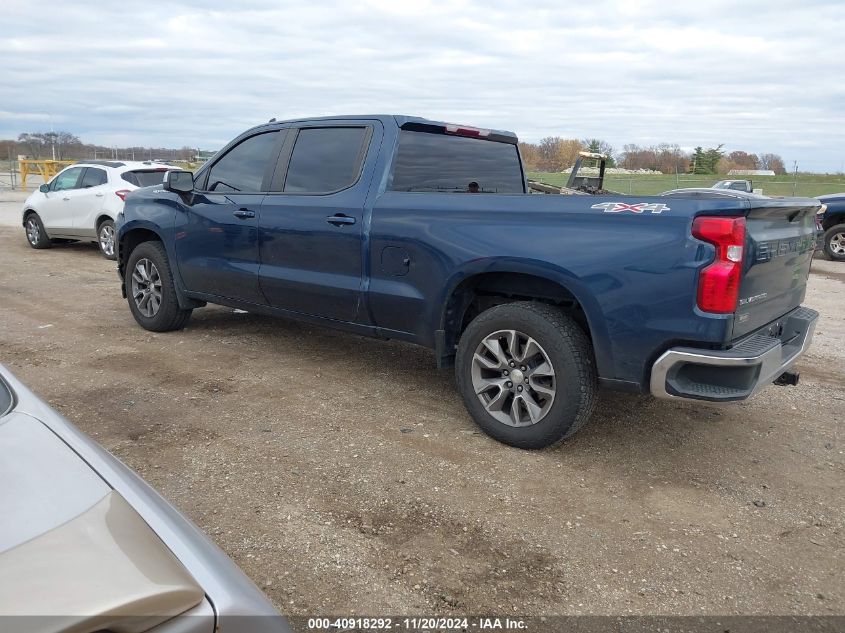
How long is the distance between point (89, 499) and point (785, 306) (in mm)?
3792

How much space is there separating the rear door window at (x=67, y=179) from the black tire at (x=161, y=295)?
6.50 metres

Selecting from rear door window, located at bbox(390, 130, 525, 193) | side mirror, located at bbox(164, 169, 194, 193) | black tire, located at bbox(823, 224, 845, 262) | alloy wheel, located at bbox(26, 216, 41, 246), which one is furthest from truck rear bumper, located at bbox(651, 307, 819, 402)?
alloy wheel, located at bbox(26, 216, 41, 246)

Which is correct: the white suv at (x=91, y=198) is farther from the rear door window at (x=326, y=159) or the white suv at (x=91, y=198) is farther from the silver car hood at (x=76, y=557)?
the silver car hood at (x=76, y=557)

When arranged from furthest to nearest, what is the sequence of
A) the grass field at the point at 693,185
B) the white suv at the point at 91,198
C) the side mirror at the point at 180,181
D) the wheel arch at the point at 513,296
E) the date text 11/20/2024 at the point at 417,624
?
the grass field at the point at 693,185 < the white suv at the point at 91,198 < the side mirror at the point at 180,181 < the wheel arch at the point at 513,296 < the date text 11/20/2024 at the point at 417,624

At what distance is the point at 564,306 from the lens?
4.09 meters

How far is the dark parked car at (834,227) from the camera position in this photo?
1366 centimetres

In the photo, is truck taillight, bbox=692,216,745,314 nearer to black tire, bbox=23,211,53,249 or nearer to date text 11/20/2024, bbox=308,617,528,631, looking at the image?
date text 11/20/2024, bbox=308,617,528,631

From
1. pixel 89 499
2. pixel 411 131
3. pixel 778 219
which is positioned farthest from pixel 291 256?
pixel 89 499

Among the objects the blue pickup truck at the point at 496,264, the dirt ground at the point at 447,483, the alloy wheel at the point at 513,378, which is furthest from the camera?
the alloy wheel at the point at 513,378

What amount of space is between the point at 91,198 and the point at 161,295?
6344 millimetres

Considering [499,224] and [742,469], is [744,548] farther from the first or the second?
[499,224]

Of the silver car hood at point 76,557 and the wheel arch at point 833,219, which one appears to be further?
the wheel arch at point 833,219

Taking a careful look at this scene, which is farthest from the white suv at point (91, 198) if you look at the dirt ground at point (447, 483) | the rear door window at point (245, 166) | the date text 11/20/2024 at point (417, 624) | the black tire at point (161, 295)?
the date text 11/20/2024 at point (417, 624)

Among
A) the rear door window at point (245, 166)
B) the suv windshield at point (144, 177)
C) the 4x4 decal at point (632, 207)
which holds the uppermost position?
the rear door window at point (245, 166)
